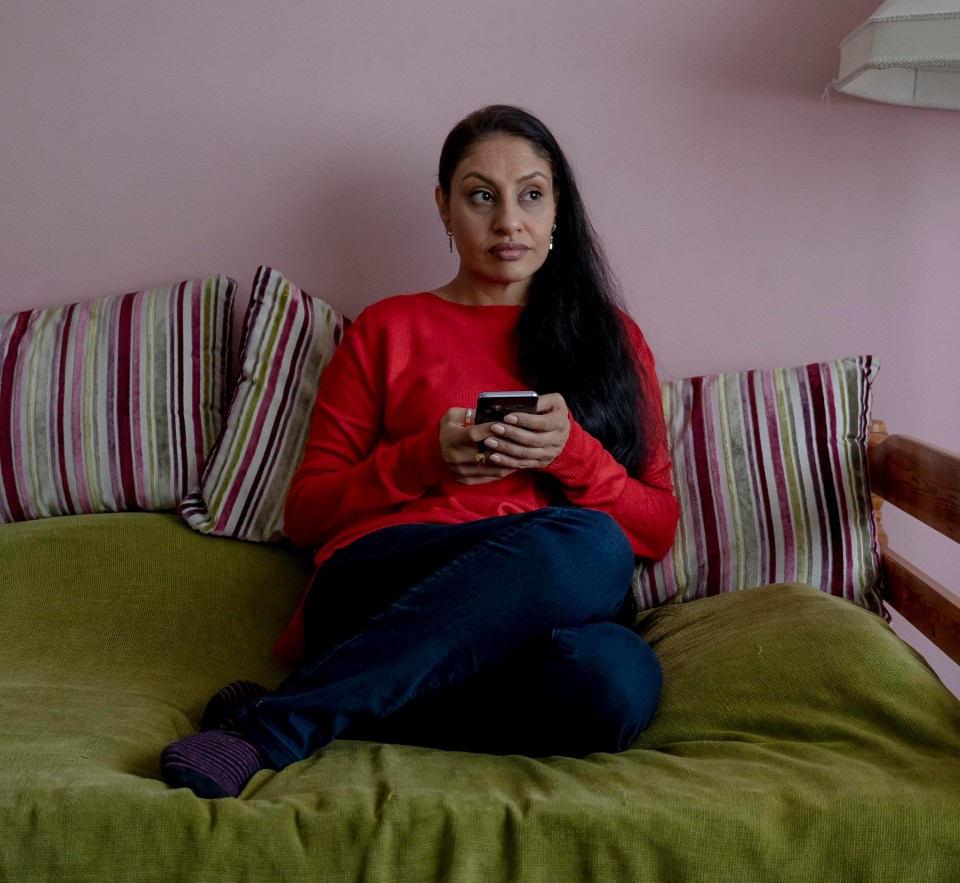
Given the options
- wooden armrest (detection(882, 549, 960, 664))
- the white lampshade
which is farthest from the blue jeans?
the white lampshade

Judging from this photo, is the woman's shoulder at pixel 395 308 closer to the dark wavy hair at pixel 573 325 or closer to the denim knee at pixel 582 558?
the dark wavy hair at pixel 573 325

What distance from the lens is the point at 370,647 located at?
3.56ft

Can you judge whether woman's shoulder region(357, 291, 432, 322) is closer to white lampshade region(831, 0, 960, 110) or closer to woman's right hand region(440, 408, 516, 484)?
woman's right hand region(440, 408, 516, 484)

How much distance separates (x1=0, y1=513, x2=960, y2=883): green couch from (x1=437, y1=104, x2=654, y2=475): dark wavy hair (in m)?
0.32

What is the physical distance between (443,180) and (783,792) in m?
1.05

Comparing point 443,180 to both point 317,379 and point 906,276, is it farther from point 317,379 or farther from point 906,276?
point 906,276

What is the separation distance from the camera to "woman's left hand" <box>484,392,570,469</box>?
1260 millimetres

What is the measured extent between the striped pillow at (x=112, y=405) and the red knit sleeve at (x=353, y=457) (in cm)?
27

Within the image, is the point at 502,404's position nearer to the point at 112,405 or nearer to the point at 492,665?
the point at 492,665

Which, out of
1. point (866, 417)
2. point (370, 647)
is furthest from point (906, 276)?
point (370, 647)

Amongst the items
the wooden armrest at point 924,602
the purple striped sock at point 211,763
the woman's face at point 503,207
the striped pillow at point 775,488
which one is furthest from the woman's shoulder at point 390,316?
the wooden armrest at point 924,602

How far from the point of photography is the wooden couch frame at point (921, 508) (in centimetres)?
130

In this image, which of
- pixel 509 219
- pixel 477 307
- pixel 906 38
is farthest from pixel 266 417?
pixel 906 38

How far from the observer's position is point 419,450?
132 centimetres
